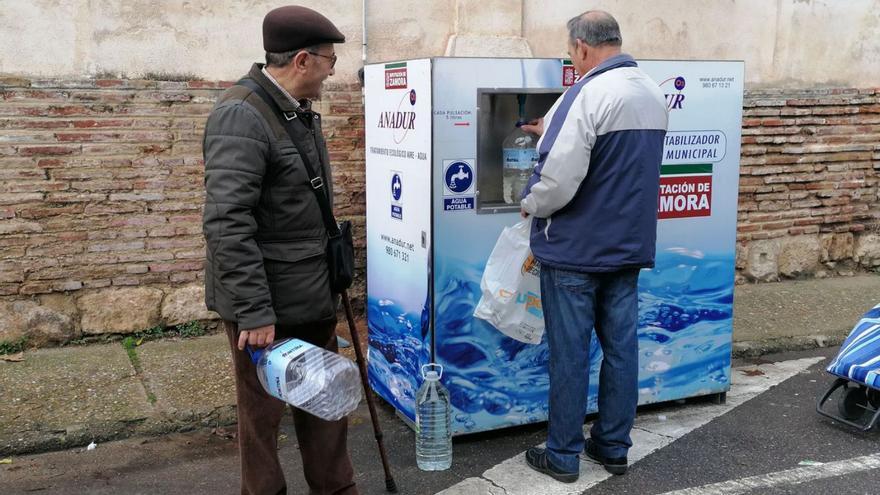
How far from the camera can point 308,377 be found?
3.11 meters

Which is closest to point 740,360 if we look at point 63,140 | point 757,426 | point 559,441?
point 757,426

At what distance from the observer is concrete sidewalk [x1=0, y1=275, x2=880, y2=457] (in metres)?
4.36

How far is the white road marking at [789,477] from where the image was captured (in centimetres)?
381

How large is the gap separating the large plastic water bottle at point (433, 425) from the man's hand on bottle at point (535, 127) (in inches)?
46.1

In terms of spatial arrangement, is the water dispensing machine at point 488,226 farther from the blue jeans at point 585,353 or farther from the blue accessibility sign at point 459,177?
the blue jeans at point 585,353

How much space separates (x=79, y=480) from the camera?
3971mm

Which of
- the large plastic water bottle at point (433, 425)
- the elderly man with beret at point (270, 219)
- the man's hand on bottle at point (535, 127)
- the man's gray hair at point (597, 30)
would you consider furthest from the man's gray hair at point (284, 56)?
the large plastic water bottle at point (433, 425)

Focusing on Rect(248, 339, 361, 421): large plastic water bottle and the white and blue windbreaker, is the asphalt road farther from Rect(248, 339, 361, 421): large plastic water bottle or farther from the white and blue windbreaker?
the white and blue windbreaker

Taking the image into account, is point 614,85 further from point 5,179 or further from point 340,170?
point 5,179

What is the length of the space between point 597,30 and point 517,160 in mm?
815

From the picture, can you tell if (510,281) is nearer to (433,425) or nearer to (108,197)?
(433,425)

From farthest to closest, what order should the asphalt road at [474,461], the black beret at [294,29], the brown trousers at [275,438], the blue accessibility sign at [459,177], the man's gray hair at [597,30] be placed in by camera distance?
1. the blue accessibility sign at [459,177]
2. the asphalt road at [474,461]
3. the man's gray hair at [597,30]
4. the brown trousers at [275,438]
5. the black beret at [294,29]

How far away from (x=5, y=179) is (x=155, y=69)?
1064 mm

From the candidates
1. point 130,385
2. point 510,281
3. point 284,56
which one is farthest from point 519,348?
point 130,385
